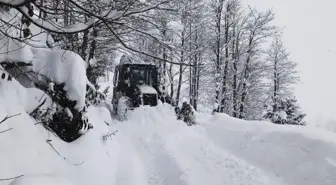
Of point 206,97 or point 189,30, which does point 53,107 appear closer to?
point 189,30

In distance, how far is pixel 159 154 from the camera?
29.9 feet

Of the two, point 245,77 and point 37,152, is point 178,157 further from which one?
point 245,77

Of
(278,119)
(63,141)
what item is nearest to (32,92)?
(63,141)

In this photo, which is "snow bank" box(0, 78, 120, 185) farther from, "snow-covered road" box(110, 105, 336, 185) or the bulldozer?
the bulldozer

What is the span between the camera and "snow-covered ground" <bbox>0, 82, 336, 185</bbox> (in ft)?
13.0

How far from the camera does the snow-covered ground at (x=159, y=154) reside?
396 cm

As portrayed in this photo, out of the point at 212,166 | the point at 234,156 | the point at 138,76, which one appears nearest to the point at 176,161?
the point at 212,166

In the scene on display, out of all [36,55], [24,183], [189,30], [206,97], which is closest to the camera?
[24,183]

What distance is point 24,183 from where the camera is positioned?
303 cm

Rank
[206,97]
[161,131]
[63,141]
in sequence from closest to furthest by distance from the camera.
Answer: [63,141] < [161,131] < [206,97]

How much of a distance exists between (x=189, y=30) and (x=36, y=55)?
72.5 feet

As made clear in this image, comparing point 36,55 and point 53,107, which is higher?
point 36,55

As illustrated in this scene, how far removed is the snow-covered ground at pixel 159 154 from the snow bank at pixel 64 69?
80 centimetres

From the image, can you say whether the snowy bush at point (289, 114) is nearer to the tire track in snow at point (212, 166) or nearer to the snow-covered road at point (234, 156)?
the snow-covered road at point (234, 156)
